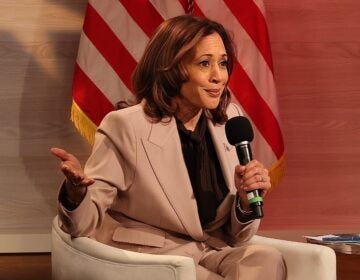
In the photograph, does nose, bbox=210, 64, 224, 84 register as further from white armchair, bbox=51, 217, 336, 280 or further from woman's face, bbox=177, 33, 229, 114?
white armchair, bbox=51, 217, 336, 280

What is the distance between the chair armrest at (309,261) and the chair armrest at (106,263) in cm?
35

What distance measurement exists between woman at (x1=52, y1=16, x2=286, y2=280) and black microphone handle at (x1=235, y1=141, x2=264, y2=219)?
0.29ft

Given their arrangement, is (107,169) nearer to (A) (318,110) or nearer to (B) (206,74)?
(B) (206,74)

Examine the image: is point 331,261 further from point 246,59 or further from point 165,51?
point 246,59

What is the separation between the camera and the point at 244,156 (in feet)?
5.41

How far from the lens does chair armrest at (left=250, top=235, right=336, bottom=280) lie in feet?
5.82

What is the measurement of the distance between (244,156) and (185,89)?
33 centimetres

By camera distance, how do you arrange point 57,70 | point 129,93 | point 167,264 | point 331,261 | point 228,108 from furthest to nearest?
point 57,70
point 129,93
point 228,108
point 331,261
point 167,264

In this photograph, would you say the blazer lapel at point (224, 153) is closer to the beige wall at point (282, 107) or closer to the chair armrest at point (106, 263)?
the chair armrest at point (106, 263)

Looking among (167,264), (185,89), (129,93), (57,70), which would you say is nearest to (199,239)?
(167,264)

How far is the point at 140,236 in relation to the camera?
5.92ft

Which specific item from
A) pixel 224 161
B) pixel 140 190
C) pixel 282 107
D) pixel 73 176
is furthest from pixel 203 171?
pixel 282 107

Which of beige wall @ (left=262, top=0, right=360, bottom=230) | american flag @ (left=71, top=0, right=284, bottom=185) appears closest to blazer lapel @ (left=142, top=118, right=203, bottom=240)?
american flag @ (left=71, top=0, right=284, bottom=185)

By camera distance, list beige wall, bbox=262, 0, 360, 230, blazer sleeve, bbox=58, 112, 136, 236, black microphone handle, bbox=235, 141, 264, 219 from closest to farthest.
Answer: black microphone handle, bbox=235, 141, 264, 219
blazer sleeve, bbox=58, 112, 136, 236
beige wall, bbox=262, 0, 360, 230
